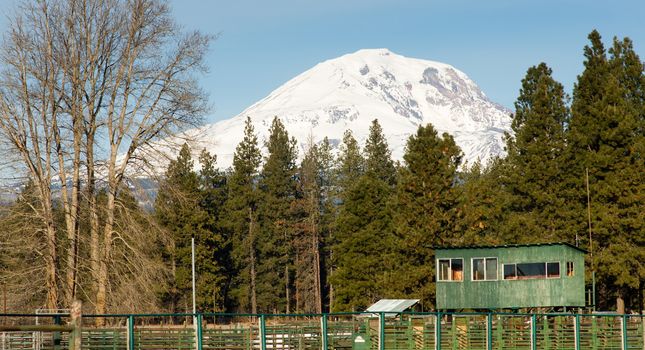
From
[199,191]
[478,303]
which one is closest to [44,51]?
[478,303]

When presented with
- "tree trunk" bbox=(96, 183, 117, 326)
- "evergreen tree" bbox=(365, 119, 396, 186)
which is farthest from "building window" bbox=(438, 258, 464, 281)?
"evergreen tree" bbox=(365, 119, 396, 186)

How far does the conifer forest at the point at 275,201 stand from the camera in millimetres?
41969

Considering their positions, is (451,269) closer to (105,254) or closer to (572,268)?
(572,268)

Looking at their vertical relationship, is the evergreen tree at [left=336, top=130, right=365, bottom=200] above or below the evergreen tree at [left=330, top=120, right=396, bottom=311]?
above

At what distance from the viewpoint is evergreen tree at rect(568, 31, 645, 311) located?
70375 millimetres

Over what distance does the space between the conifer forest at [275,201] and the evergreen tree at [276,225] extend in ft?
0.78

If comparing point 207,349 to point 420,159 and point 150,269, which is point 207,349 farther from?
point 420,159

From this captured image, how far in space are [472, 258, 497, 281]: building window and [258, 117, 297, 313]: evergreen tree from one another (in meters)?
53.9

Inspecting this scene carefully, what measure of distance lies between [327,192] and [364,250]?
3183 centimetres

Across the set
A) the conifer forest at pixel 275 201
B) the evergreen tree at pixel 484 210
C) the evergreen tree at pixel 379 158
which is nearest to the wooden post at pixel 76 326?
the conifer forest at pixel 275 201

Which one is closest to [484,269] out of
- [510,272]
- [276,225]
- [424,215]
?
[510,272]

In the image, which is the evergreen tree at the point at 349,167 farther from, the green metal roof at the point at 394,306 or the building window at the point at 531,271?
the building window at the point at 531,271

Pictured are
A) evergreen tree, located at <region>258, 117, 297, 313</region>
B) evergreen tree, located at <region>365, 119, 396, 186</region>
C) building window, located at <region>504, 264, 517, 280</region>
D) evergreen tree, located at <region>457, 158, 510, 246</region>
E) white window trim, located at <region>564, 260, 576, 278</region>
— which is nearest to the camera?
white window trim, located at <region>564, 260, 576, 278</region>

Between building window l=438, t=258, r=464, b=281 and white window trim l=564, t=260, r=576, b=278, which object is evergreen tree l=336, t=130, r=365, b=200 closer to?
building window l=438, t=258, r=464, b=281
